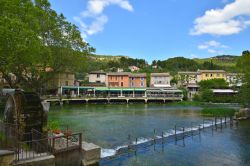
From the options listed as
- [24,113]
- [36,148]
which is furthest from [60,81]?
[36,148]

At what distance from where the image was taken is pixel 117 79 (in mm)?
74625

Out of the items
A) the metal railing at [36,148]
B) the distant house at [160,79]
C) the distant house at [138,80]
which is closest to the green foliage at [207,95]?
the distant house at [160,79]

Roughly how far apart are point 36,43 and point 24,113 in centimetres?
825

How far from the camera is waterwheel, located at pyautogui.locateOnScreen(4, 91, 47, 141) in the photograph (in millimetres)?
12828

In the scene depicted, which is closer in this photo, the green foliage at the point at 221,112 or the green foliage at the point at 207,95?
the green foliage at the point at 221,112

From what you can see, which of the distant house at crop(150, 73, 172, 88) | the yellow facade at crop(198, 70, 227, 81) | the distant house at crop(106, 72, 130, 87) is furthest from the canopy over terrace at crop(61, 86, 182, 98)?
the yellow facade at crop(198, 70, 227, 81)

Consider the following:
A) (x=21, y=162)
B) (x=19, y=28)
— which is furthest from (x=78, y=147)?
(x=19, y=28)

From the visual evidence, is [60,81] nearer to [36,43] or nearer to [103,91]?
[103,91]

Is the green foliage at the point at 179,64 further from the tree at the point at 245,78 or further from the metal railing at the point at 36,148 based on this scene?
the metal railing at the point at 36,148

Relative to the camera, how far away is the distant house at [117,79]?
242ft

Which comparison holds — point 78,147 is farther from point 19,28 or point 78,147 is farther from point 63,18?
point 63,18

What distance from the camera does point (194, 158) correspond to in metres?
15.1

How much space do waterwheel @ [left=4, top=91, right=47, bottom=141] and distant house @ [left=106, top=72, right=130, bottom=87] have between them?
59865mm

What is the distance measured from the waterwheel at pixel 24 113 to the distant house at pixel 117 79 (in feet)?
196
